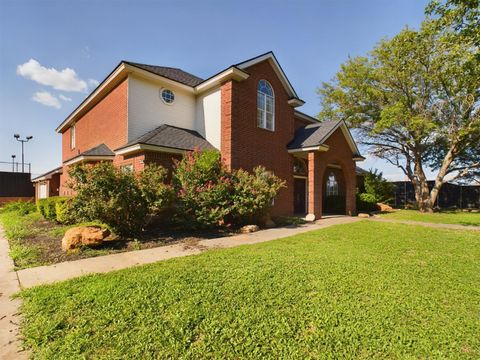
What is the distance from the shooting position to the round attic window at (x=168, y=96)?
12.7 metres

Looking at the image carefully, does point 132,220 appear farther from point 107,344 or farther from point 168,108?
point 168,108

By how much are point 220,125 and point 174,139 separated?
2.40 meters

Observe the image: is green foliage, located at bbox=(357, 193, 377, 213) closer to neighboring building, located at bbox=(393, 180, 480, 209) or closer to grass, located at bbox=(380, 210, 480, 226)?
grass, located at bbox=(380, 210, 480, 226)

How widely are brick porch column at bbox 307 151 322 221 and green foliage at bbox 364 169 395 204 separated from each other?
847 cm

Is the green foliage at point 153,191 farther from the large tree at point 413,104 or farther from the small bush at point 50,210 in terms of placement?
the large tree at point 413,104

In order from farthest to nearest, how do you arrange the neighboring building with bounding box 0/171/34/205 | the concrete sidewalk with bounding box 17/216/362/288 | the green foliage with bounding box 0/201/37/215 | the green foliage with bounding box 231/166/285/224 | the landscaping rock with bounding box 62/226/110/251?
the neighboring building with bounding box 0/171/34/205 → the green foliage with bounding box 0/201/37/215 → the green foliage with bounding box 231/166/285/224 → the landscaping rock with bounding box 62/226/110/251 → the concrete sidewalk with bounding box 17/216/362/288

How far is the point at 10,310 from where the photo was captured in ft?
11.2

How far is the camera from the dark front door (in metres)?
16.2

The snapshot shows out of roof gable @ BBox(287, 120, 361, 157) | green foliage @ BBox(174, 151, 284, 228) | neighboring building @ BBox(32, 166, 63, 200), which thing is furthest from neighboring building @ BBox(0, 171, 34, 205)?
roof gable @ BBox(287, 120, 361, 157)

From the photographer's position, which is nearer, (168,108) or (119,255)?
(119,255)

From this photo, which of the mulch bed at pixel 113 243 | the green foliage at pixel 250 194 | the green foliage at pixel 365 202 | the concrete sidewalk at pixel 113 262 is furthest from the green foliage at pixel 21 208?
the green foliage at pixel 365 202

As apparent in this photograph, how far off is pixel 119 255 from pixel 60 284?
1910 mm

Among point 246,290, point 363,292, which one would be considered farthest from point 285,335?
point 363,292

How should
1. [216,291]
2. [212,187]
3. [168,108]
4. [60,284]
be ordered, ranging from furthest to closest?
[168,108] < [212,187] < [60,284] < [216,291]
